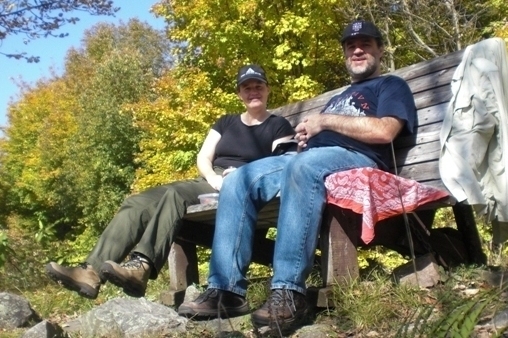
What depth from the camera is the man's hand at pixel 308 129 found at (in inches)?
147

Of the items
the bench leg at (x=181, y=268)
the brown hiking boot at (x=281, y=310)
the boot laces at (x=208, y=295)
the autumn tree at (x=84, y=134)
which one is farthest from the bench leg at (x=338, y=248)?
the autumn tree at (x=84, y=134)

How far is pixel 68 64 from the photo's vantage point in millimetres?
36969

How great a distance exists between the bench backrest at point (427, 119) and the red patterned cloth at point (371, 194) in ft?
0.74

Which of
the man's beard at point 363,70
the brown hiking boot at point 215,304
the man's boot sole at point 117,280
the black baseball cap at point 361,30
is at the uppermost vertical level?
the black baseball cap at point 361,30

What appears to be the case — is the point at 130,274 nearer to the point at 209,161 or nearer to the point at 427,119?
the point at 209,161

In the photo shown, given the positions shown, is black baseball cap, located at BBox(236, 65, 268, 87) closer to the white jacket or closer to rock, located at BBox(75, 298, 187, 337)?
the white jacket

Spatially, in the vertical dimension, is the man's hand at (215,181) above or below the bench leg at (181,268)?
above

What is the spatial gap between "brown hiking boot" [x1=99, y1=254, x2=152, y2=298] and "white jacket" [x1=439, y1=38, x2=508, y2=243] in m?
1.49

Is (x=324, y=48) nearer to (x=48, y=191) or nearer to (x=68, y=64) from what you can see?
(x=48, y=191)

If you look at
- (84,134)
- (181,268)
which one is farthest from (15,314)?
(84,134)

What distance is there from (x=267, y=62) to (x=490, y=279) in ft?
33.6

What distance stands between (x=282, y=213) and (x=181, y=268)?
156 centimetres

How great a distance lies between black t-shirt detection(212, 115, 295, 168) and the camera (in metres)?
4.43

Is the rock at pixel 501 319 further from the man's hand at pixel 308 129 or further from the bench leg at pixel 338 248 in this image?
the man's hand at pixel 308 129
